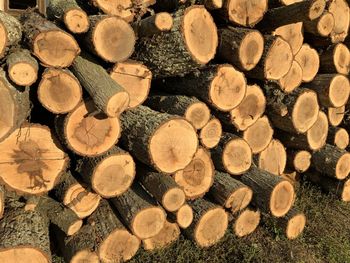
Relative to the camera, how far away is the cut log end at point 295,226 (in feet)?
13.2

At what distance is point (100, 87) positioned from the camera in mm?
2881

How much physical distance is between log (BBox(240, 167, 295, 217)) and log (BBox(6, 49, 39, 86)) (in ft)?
7.58

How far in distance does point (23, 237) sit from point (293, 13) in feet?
9.50

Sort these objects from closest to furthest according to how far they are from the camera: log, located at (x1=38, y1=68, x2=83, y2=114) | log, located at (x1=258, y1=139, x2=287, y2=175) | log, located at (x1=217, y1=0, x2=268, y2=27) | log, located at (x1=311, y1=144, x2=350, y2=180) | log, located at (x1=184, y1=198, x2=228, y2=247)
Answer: log, located at (x1=38, y1=68, x2=83, y2=114) < log, located at (x1=217, y1=0, x2=268, y2=27) < log, located at (x1=184, y1=198, x2=228, y2=247) < log, located at (x1=258, y1=139, x2=287, y2=175) < log, located at (x1=311, y1=144, x2=350, y2=180)

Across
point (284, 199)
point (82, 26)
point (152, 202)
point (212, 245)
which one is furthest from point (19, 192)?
point (284, 199)

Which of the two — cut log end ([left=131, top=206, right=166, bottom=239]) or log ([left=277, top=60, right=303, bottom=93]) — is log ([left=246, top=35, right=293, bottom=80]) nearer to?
log ([left=277, top=60, right=303, bottom=93])

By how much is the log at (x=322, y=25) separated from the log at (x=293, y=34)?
0.33 feet

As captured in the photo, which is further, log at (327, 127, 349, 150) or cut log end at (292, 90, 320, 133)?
log at (327, 127, 349, 150)

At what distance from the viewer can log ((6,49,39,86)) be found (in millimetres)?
2746

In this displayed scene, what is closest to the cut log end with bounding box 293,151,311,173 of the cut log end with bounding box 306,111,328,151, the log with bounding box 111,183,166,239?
the cut log end with bounding box 306,111,328,151

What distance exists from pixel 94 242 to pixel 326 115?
296cm

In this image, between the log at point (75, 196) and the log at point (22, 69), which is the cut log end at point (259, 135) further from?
the log at point (22, 69)

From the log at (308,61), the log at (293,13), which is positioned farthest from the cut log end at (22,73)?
the log at (308,61)

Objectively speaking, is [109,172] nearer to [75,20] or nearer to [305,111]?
[75,20]
